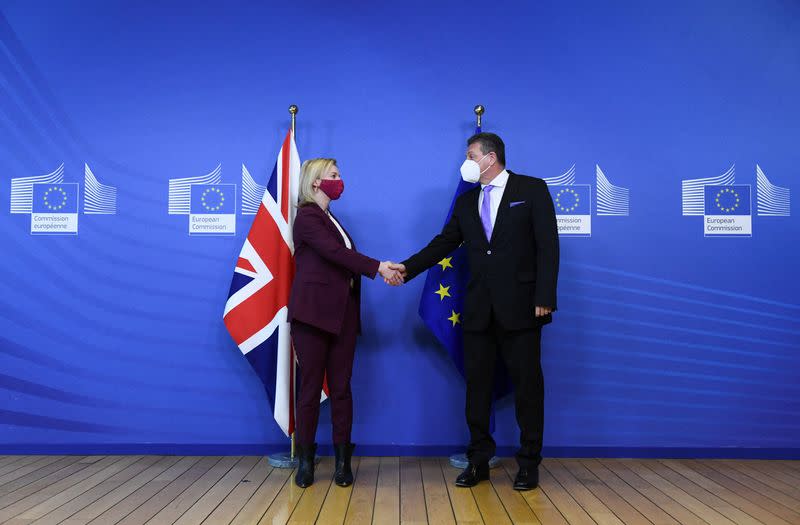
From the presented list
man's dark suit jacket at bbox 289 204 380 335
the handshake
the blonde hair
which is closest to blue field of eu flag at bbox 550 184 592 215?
the handshake

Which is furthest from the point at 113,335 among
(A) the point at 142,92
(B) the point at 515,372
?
(B) the point at 515,372

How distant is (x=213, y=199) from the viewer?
10.7ft

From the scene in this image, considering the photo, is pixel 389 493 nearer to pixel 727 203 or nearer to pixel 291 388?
pixel 291 388

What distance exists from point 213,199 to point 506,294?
1712 millimetres

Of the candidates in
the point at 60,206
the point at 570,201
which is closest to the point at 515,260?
the point at 570,201

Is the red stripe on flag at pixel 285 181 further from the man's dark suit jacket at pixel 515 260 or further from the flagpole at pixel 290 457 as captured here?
the man's dark suit jacket at pixel 515 260

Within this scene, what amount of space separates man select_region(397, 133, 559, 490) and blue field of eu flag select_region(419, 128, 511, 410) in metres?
0.21

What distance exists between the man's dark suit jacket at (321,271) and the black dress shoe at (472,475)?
86cm

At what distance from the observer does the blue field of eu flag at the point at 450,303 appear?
3016 mm

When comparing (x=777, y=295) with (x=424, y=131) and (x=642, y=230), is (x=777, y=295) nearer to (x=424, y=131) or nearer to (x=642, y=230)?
(x=642, y=230)

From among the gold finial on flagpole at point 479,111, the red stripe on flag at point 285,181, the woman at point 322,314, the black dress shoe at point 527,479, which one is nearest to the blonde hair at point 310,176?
the woman at point 322,314

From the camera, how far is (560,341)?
3.20m

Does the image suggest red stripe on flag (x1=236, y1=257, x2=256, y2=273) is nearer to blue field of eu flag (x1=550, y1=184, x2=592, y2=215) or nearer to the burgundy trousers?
the burgundy trousers

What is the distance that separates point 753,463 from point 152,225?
346cm
